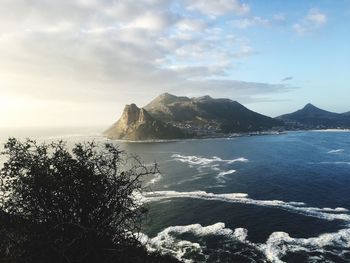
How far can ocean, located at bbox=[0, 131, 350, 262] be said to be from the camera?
172 feet

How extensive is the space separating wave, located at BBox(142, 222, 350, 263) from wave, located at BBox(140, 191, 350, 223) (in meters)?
8.79

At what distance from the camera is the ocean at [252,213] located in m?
52.5

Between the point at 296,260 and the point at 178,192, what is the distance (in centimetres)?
4424

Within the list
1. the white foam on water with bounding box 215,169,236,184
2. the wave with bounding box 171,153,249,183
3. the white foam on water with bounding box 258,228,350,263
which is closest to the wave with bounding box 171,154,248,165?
the wave with bounding box 171,153,249,183

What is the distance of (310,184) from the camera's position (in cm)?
9225

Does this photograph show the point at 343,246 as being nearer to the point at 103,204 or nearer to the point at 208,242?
the point at 208,242

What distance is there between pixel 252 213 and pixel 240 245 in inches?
637

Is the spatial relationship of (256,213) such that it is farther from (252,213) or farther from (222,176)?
(222,176)

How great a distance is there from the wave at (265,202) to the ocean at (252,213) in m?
0.16

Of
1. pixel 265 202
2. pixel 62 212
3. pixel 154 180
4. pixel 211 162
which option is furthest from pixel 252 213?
pixel 211 162

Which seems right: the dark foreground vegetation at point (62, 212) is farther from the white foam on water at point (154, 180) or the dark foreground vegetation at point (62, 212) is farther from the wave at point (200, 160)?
the wave at point (200, 160)

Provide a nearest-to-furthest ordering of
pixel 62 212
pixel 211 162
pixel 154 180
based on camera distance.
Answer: pixel 62 212 → pixel 154 180 → pixel 211 162

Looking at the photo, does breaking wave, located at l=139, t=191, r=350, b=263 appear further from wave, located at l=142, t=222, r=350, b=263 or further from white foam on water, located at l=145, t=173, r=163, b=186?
white foam on water, located at l=145, t=173, r=163, b=186

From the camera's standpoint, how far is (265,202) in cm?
7700
